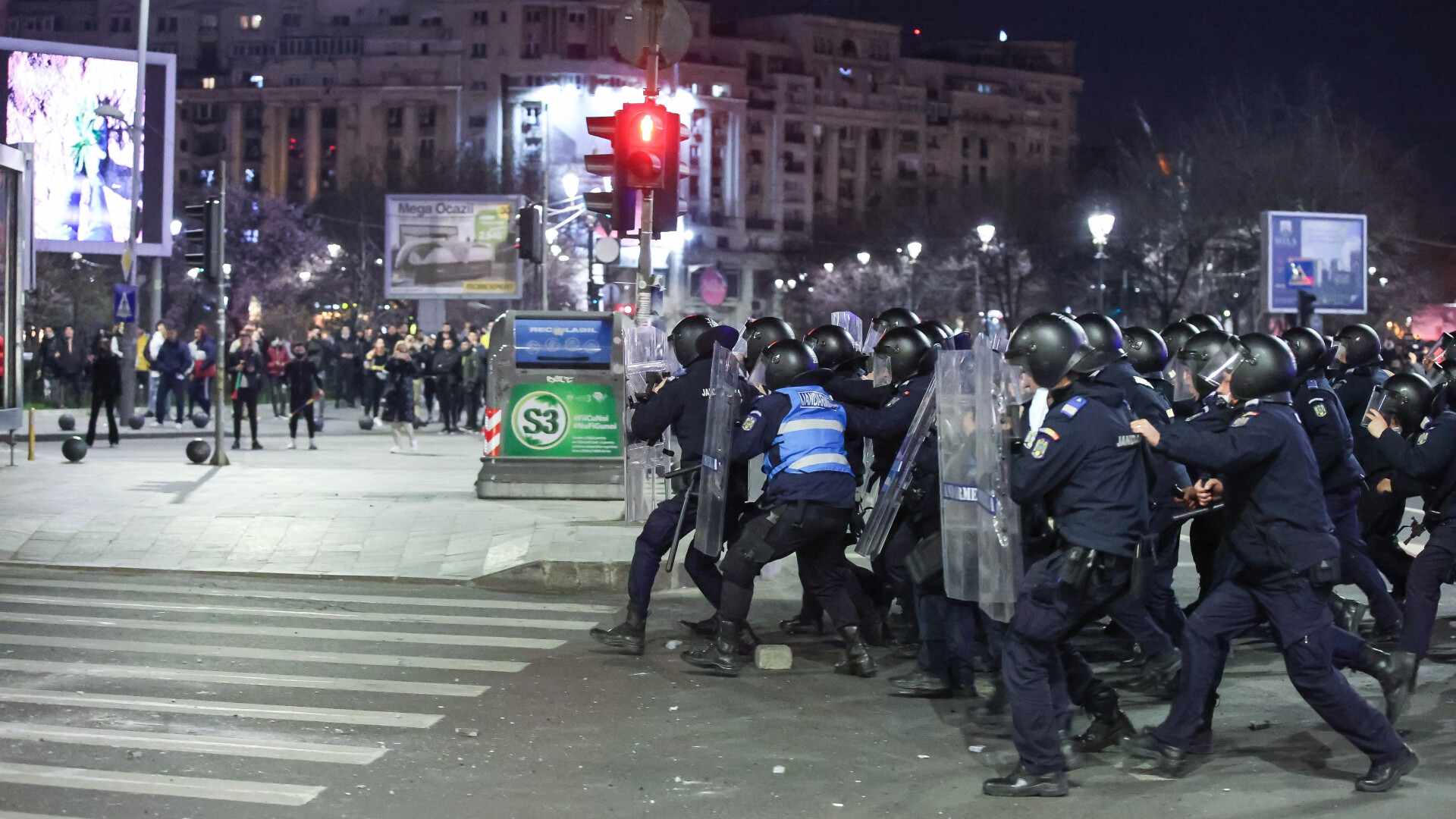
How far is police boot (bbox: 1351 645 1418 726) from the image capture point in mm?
6441

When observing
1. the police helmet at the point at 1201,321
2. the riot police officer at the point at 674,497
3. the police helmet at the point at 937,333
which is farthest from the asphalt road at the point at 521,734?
the police helmet at the point at 1201,321

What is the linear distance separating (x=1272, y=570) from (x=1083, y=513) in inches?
29.6

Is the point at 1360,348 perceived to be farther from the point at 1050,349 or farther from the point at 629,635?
the point at 629,635

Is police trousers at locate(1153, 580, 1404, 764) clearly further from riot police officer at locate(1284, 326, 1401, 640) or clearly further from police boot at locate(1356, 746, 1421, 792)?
riot police officer at locate(1284, 326, 1401, 640)

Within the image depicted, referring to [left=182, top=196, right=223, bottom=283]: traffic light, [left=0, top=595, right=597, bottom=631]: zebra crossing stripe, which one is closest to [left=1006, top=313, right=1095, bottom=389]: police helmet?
[left=0, top=595, right=597, bottom=631]: zebra crossing stripe

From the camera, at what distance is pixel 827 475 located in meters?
7.75

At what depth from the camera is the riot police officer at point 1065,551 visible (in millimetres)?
5691

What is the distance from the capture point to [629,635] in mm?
8508

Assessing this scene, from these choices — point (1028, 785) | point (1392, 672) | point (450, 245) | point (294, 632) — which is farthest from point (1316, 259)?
point (1028, 785)

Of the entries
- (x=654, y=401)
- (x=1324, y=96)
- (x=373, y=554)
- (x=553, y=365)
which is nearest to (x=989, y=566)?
(x=654, y=401)

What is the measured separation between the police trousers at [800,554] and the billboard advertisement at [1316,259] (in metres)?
23.2

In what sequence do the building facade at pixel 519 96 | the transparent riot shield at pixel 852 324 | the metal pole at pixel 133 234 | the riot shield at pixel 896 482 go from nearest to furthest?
1. the riot shield at pixel 896 482
2. the transparent riot shield at pixel 852 324
3. the metal pole at pixel 133 234
4. the building facade at pixel 519 96

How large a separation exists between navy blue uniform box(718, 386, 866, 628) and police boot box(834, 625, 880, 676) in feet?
0.16

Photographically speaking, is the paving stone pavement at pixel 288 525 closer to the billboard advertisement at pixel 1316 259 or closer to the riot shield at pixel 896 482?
the riot shield at pixel 896 482
